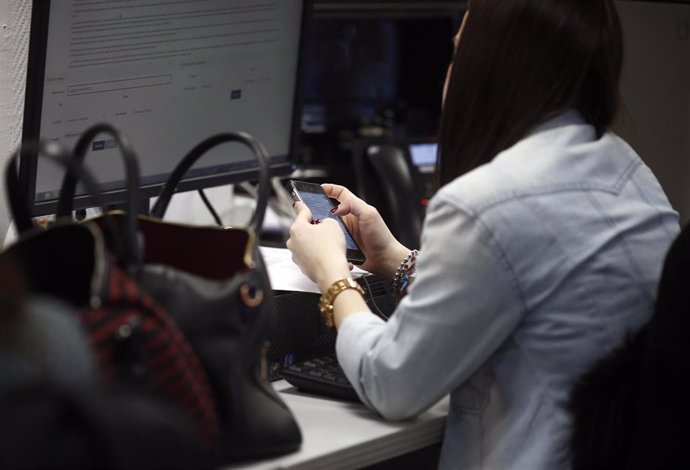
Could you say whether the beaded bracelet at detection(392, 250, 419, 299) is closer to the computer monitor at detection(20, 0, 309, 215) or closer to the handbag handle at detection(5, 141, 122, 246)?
the computer monitor at detection(20, 0, 309, 215)

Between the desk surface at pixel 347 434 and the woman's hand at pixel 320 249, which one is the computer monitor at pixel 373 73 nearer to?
the woman's hand at pixel 320 249

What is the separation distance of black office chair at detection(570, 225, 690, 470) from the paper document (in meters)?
0.40

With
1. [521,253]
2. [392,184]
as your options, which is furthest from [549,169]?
[392,184]

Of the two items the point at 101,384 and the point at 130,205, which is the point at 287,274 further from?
the point at 101,384

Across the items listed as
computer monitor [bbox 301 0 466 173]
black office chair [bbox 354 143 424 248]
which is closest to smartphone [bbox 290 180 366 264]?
black office chair [bbox 354 143 424 248]

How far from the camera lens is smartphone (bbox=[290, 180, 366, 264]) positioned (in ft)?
4.69

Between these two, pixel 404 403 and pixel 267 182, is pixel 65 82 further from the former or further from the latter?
pixel 404 403

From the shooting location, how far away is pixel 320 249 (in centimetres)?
131

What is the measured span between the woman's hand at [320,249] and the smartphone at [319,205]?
0.05m

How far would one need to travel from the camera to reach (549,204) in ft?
3.69

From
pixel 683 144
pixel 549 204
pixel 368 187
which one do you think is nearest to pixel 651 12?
pixel 683 144

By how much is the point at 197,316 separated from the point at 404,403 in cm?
29

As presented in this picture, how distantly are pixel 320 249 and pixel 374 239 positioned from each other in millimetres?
181

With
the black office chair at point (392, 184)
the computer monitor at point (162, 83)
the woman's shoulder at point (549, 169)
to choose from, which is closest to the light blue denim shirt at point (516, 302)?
the woman's shoulder at point (549, 169)
